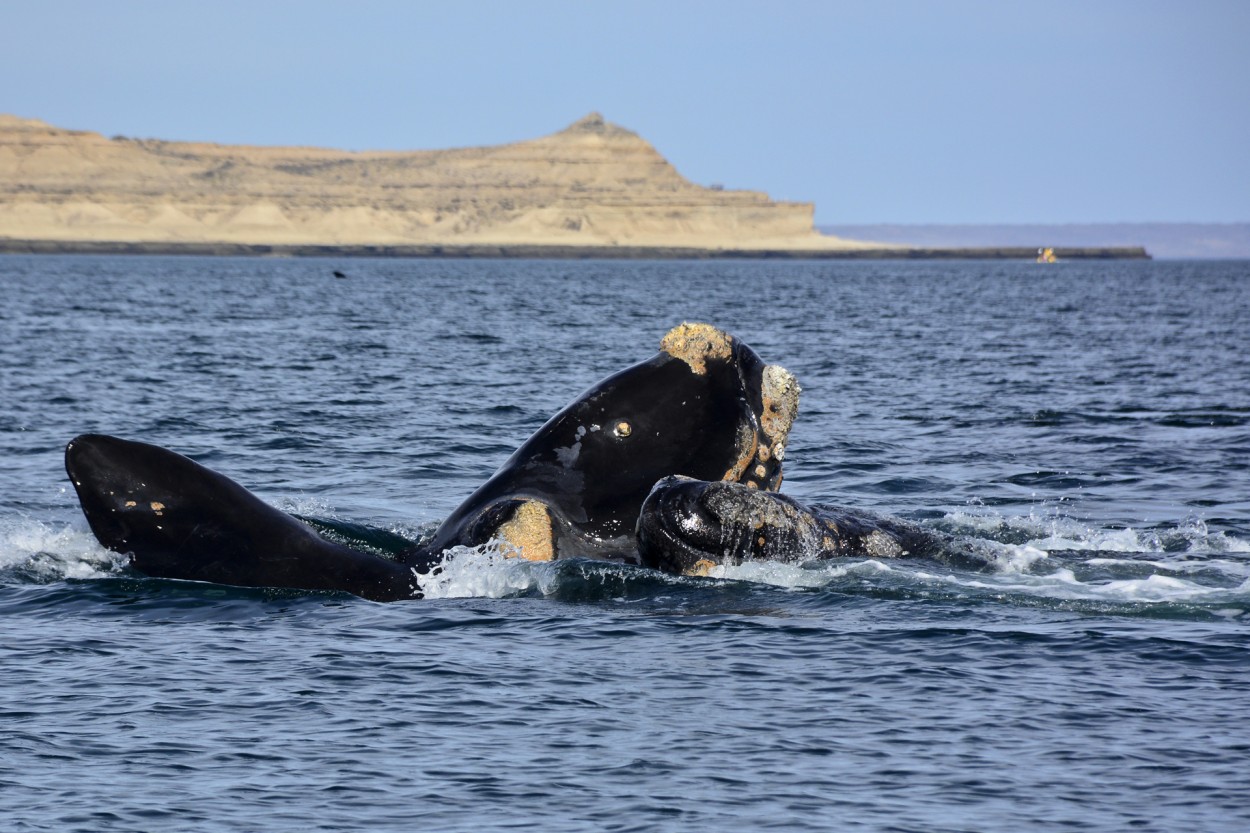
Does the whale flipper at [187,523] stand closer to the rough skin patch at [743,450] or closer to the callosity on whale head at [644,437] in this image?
the callosity on whale head at [644,437]

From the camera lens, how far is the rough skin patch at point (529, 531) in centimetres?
1075

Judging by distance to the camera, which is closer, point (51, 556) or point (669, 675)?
point (669, 675)

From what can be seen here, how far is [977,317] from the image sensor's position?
67312 mm

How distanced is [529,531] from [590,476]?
1.84 feet

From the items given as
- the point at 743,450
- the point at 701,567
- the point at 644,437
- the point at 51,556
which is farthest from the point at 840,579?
the point at 51,556

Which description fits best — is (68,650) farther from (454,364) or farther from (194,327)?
(194,327)

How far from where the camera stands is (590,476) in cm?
1105

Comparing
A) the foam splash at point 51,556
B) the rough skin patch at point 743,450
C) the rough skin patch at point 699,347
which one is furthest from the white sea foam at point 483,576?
the foam splash at point 51,556

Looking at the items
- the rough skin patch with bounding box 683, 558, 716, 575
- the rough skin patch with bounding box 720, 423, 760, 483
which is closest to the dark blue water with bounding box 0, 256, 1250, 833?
the rough skin patch with bounding box 683, 558, 716, 575

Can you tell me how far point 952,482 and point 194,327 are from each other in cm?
3895

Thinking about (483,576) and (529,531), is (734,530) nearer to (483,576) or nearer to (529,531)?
(529,531)

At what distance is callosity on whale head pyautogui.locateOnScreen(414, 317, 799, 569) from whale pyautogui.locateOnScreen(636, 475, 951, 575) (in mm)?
232

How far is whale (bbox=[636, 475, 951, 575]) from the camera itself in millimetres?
10859

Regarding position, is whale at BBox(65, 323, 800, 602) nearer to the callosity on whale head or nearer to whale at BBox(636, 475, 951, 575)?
the callosity on whale head
